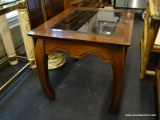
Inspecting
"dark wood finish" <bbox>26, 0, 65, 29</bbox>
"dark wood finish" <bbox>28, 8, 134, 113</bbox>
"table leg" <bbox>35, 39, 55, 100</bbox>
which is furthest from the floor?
"dark wood finish" <bbox>26, 0, 65, 29</bbox>

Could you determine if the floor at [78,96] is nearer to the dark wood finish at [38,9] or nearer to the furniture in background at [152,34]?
the furniture in background at [152,34]

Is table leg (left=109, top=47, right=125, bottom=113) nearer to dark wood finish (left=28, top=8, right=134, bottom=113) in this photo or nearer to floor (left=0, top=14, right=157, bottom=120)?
dark wood finish (left=28, top=8, right=134, bottom=113)

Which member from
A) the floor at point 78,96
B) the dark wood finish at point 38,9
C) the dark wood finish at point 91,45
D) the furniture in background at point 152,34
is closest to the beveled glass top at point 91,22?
the dark wood finish at point 91,45

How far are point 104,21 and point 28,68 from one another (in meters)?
A: 0.91

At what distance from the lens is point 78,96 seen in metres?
1.29

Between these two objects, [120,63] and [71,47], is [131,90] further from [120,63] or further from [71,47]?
[71,47]

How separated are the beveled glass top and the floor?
547mm

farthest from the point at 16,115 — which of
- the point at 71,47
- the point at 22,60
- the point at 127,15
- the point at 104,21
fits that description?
the point at 127,15

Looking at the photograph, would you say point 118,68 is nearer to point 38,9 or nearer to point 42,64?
point 42,64

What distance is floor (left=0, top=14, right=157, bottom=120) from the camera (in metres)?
1.14

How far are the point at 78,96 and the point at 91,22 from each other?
575 mm

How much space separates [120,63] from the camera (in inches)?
34.7

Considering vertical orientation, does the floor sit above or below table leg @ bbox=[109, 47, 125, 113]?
below

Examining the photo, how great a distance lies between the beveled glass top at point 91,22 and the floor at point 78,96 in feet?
1.79
